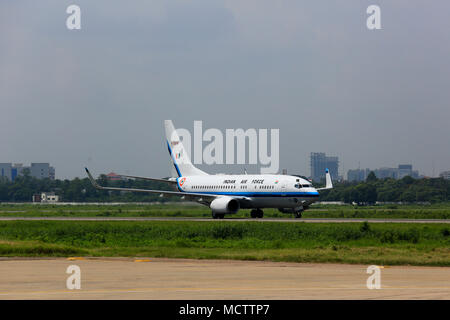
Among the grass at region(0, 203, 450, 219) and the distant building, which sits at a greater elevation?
the grass at region(0, 203, 450, 219)

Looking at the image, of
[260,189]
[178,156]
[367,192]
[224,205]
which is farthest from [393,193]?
[224,205]

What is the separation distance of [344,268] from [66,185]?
162747 millimetres

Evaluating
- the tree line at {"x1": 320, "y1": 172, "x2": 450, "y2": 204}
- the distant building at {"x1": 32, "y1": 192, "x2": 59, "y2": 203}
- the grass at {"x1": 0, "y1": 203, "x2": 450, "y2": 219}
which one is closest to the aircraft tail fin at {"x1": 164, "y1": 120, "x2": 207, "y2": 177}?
the grass at {"x1": 0, "y1": 203, "x2": 450, "y2": 219}

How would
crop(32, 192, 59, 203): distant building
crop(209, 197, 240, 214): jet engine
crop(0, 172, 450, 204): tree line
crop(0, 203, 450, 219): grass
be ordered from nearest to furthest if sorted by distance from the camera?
crop(209, 197, 240, 214): jet engine → crop(0, 203, 450, 219): grass → crop(0, 172, 450, 204): tree line → crop(32, 192, 59, 203): distant building

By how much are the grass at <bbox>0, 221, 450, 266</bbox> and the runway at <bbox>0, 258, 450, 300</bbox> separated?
276 centimetres

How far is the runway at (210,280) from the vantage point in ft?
66.4

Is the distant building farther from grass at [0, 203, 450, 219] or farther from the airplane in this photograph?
the airplane

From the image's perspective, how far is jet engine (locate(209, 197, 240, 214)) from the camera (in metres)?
70.0

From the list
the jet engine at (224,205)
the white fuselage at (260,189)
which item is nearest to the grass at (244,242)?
the white fuselage at (260,189)

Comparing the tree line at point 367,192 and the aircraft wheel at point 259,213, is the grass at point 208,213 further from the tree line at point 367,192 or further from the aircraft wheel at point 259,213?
the tree line at point 367,192

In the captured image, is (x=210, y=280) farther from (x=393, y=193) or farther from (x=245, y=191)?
(x=393, y=193)

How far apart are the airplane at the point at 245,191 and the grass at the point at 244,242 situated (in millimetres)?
14671
